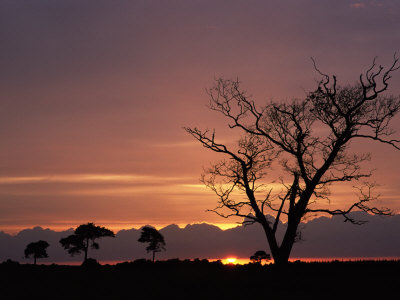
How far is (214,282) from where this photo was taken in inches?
1046

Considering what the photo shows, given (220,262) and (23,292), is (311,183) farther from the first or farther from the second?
(23,292)

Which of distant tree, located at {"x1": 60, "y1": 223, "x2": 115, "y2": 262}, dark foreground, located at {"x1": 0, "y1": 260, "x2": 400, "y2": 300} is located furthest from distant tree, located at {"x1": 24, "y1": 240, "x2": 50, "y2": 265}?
dark foreground, located at {"x1": 0, "y1": 260, "x2": 400, "y2": 300}

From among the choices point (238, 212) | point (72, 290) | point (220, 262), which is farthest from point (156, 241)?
point (72, 290)

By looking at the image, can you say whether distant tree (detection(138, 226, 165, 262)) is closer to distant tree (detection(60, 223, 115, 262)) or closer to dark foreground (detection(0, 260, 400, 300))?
distant tree (detection(60, 223, 115, 262))

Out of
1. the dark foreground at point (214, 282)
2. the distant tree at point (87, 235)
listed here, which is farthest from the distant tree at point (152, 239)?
the dark foreground at point (214, 282)

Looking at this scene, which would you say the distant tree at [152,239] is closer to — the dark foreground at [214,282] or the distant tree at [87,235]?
the distant tree at [87,235]

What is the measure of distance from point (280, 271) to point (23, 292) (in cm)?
1464

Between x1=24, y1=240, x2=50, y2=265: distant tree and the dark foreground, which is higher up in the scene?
x1=24, y1=240, x2=50, y2=265: distant tree

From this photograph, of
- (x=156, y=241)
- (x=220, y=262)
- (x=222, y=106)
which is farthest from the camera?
(x=156, y=241)

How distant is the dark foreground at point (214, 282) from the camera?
22344 mm

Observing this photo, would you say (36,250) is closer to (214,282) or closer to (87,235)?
(87,235)

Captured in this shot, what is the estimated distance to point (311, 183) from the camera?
30.6m

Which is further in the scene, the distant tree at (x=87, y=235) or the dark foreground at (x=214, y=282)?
the distant tree at (x=87, y=235)

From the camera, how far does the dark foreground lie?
22344 mm
